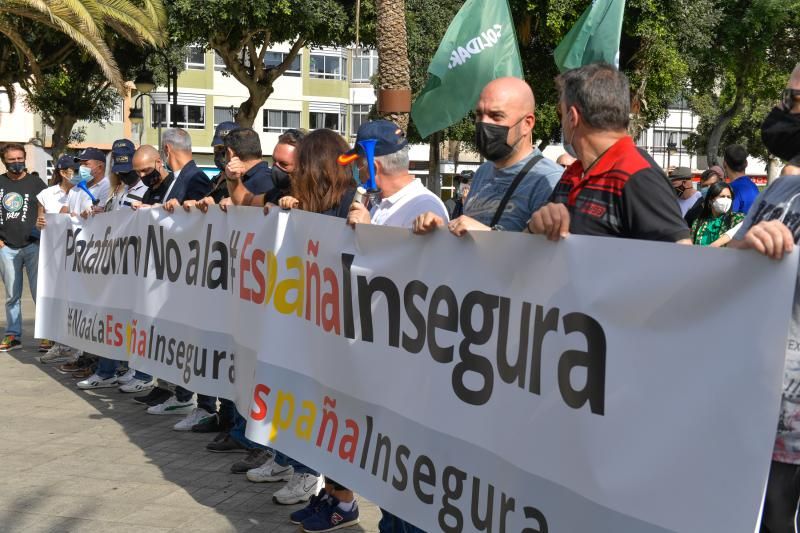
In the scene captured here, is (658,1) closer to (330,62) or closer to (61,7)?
(61,7)

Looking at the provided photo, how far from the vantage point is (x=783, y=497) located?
9.89 feet

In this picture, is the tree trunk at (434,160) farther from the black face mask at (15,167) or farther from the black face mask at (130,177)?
the black face mask at (130,177)

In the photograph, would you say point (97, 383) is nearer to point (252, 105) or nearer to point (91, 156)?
point (91, 156)

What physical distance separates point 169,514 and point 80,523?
0.45 m

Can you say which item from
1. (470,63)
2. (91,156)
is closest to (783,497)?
(470,63)

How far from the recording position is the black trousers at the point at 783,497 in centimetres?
301

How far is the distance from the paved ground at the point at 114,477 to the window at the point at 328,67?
185ft

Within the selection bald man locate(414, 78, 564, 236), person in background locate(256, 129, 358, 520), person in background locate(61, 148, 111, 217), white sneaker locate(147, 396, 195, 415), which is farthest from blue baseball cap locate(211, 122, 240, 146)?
person in background locate(61, 148, 111, 217)

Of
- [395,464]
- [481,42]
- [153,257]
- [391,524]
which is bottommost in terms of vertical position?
[391,524]

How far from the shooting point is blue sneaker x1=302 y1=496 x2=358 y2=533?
4.93 m

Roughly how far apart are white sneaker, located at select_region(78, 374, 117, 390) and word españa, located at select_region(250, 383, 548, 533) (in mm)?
4154

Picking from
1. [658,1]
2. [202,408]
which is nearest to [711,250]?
[202,408]

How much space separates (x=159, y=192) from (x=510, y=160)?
460 cm

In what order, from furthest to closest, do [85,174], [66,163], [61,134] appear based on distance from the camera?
[61,134] < [66,163] < [85,174]
